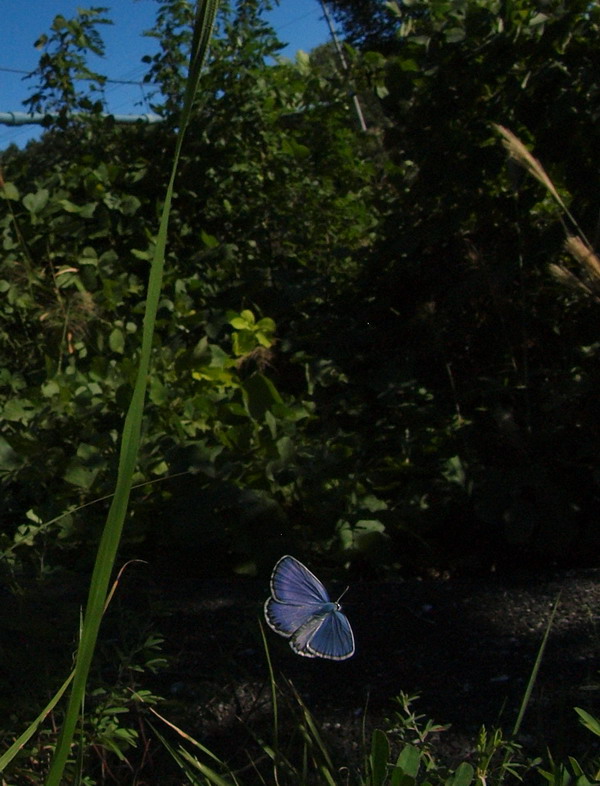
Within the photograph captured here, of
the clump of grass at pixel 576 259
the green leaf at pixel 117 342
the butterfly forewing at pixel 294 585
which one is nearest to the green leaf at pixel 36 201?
the green leaf at pixel 117 342

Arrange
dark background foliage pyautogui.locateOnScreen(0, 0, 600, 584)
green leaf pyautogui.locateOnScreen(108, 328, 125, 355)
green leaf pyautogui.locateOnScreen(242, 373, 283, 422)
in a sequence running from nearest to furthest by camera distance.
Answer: dark background foliage pyautogui.locateOnScreen(0, 0, 600, 584)
green leaf pyautogui.locateOnScreen(242, 373, 283, 422)
green leaf pyautogui.locateOnScreen(108, 328, 125, 355)

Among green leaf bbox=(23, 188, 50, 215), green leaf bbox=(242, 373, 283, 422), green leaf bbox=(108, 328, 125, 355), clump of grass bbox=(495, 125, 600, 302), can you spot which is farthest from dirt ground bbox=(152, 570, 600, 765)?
green leaf bbox=(23, 188, 50, 215)

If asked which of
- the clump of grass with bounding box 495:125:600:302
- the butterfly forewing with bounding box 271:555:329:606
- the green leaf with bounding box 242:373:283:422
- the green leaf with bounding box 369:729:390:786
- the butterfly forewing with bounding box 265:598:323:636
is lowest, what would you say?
the green leaf with bounding box 369:729:390:786

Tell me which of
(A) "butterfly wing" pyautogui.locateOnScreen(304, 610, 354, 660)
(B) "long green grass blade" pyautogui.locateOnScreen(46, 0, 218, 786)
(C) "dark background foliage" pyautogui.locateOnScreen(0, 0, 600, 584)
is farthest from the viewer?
(C) "dark background foliage" pyautogui.locateOnScreen(0, 0, 600, 584)

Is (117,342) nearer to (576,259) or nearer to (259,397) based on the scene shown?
(259,397)

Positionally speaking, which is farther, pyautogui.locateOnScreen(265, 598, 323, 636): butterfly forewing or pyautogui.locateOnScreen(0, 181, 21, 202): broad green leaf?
pyautogui.locateOnScreen(0, 181, 21, 202): broad green leaf

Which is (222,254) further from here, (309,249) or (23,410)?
(23,410)

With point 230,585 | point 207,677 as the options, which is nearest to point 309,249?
point 230,585

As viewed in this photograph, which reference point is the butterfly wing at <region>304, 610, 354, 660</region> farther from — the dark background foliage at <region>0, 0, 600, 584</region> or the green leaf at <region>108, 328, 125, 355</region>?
the green leaf at <region>108, 328, 125, 355</region>
